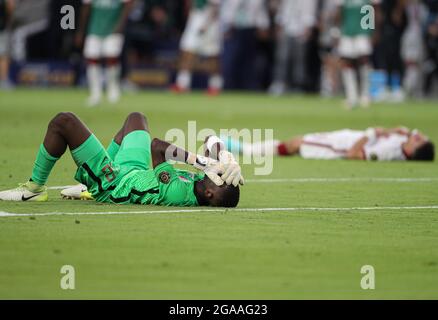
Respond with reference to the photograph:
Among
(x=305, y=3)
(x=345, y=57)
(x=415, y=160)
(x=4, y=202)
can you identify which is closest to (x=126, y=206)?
(x=4, y=202)

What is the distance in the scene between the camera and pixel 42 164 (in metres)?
10.0

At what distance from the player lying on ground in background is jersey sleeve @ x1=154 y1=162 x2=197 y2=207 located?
5.22m

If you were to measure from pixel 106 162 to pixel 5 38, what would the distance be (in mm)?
22969

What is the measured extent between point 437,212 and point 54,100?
17559mm

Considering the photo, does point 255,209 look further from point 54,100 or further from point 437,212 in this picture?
point 54,100

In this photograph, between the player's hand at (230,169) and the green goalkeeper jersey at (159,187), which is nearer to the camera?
the player's hand at (230,169)

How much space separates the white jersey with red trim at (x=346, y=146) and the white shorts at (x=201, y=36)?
15.8 m

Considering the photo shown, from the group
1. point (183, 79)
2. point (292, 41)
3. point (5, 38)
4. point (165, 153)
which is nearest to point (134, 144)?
point (165, 153)

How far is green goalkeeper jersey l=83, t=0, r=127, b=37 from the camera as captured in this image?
2698 cm

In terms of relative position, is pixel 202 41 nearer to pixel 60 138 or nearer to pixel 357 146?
pixel 357 146

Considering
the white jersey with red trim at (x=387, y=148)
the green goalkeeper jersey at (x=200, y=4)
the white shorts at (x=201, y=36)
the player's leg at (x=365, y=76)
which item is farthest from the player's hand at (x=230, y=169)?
the green goalkeeper jersey at (x=200, y=4)

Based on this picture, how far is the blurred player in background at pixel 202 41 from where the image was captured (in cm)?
3141

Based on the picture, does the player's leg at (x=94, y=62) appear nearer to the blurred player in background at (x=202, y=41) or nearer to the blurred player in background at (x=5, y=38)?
the blurred player in background at (x=202, y=41)

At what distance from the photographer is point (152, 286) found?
7.20 meters
